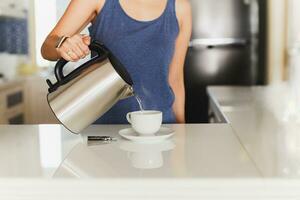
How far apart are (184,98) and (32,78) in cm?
60

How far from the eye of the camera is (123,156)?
3.84ft

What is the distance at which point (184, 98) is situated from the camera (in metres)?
1.96

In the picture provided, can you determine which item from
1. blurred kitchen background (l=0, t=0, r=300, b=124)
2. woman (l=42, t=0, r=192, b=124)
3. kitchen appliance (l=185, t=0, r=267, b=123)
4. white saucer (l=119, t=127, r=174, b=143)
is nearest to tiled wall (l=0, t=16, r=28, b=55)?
blurred kitchen background (l=0, t=0, r=300, b=124)

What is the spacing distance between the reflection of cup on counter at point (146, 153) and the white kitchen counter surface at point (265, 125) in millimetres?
203

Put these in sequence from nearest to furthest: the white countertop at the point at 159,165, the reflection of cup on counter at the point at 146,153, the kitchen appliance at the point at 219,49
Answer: the white countertop at the point at 159,165
the reflection of cup on counter at the point at 146,153
the kitchen appliance at the point at 219,49

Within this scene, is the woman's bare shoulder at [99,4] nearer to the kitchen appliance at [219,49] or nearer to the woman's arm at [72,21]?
the woman's arm at [72,21]

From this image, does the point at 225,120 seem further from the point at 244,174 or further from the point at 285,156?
the point at 244,174

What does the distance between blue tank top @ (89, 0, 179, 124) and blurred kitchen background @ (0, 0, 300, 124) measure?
16cm

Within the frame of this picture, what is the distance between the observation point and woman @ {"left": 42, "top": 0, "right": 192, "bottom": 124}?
1782mm

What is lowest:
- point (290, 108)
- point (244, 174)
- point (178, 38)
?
point (290, 108)

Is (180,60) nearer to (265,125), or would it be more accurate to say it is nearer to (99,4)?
(99,4)

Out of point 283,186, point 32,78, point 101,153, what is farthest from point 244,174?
point 32,78

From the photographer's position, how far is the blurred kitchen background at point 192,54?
1.94 m

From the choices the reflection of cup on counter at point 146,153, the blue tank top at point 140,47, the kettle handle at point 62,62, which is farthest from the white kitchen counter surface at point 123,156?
the blue tank top at point 140,47
